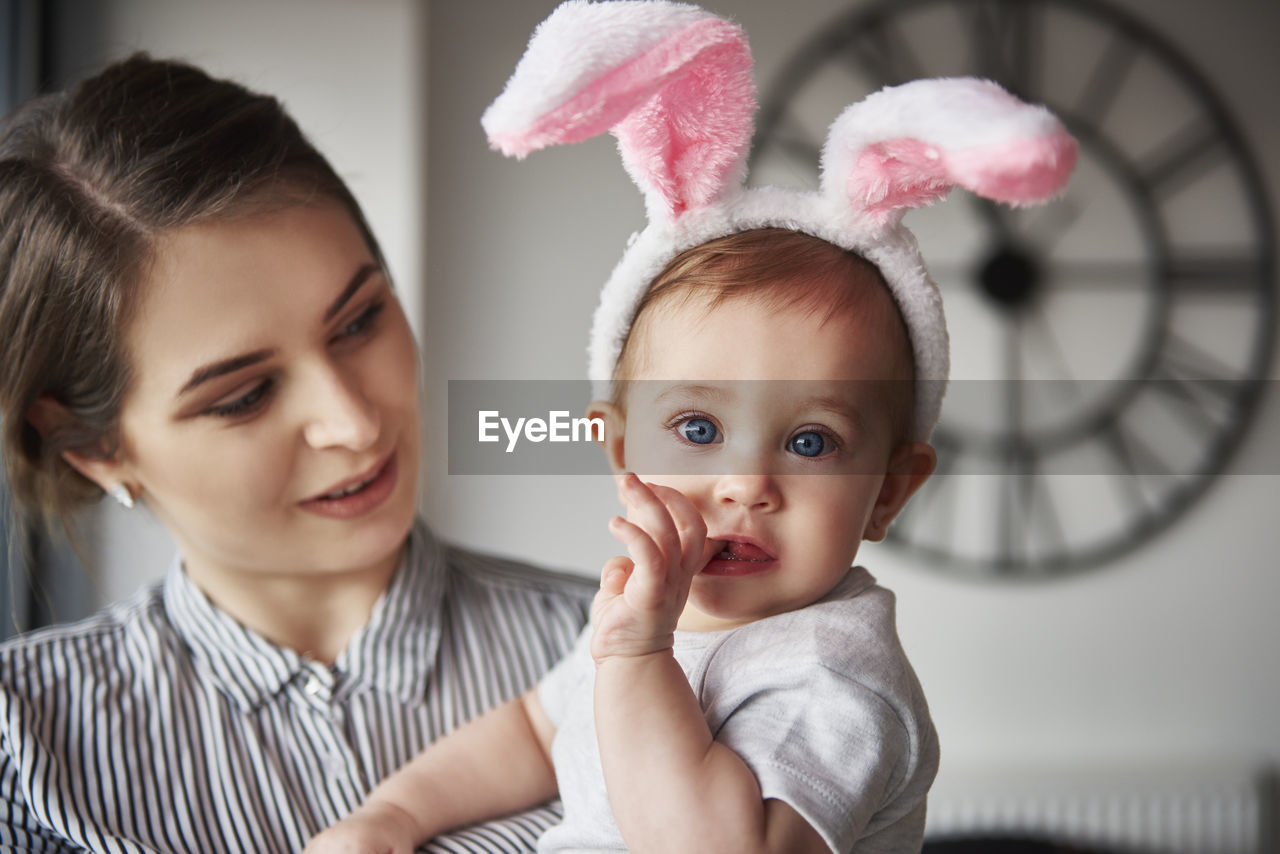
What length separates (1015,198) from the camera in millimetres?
569

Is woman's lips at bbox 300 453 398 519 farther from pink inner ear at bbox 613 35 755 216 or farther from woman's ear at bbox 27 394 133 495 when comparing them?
pink inner ear at bbox 613 35 755 216

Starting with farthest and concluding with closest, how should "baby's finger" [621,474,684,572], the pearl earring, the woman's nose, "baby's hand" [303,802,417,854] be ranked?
1. the pearl earring
2. the woman's nose
3. "baby's hand" [303,802,417,854]
4. "baby's finger" [621,474,684,572]

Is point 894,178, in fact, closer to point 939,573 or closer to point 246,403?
point 246,403

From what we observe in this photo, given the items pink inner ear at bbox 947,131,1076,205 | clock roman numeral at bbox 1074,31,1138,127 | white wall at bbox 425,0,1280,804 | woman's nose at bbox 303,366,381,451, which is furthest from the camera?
clock roman numeral at bbox 1074,31,1138,127

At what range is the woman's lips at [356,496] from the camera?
946 millimetres

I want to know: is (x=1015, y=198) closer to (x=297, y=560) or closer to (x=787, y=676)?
(x=787, y=676)

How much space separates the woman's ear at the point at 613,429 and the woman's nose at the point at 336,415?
0.21 m

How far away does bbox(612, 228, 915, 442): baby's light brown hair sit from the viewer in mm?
716

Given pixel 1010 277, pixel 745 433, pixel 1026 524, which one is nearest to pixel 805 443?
pixel 745 433

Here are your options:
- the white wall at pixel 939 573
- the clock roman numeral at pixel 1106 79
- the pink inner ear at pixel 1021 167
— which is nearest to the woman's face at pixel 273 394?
the pink inner ear at pixel 1021 167

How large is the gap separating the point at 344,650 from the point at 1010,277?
207 centimetres

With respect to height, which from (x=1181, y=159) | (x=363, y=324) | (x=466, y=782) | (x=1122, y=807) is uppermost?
(x=1181, y=159)

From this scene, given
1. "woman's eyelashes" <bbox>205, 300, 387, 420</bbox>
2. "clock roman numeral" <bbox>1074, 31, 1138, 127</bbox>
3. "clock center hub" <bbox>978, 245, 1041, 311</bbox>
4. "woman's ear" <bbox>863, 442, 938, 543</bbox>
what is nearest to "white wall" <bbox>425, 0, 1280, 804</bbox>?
"clock roman numeral" <bbox>1074, 31, 1138, 127</bbox>

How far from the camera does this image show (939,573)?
2.69m
